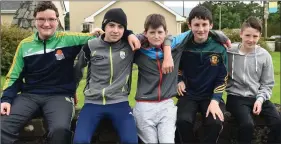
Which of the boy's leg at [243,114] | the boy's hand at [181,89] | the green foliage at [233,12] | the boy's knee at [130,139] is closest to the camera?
the boy's knee at [130,139]

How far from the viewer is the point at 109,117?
3709 mm

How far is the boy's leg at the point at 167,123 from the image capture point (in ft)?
11.6

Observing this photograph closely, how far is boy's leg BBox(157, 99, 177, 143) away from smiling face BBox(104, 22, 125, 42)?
2.63 ft

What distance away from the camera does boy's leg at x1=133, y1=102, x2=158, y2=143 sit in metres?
3.60

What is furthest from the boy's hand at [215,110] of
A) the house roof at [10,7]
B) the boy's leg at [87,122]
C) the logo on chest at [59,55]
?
the house roof at [10,7]

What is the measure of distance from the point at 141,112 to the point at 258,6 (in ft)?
203

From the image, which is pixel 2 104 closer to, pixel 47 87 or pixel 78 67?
pixel 47 87

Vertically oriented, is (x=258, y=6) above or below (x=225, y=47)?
above

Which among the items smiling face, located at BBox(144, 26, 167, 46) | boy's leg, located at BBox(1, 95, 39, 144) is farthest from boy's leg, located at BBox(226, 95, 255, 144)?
boy's leg, located at BBox(1, 95, 39, 144)

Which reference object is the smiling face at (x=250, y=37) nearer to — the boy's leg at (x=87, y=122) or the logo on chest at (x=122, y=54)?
the logo on chest at (x=122, y=54)

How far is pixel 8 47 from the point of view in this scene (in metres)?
14.6

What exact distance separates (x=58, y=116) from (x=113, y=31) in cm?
96

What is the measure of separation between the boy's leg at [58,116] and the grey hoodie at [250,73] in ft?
5.67

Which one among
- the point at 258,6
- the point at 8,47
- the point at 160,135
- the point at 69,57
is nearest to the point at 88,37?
the point at 69,57
